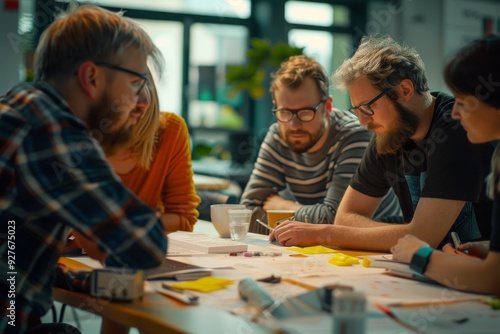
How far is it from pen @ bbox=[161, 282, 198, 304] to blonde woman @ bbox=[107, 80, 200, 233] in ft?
3.39

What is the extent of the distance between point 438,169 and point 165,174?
1.09 metres

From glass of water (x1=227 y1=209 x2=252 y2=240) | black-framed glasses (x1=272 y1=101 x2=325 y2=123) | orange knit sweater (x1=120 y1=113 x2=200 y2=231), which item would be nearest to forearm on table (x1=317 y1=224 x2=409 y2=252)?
glass of water (x1=227 y1=209 x2=252 y2=240)

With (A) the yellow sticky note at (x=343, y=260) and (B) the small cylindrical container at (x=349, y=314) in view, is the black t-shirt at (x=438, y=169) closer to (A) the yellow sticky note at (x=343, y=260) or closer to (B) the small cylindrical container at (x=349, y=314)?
(A) the yellow sticky note at (x=343, y=260)

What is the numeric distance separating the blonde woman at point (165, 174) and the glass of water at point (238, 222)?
0.88 ft

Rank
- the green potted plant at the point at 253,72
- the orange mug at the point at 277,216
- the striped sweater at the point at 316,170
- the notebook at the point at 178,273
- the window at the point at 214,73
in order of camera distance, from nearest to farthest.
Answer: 1. the notebook at the point at 178,273
2. the orange mug at the point at 277,216
3. the striped sweater at the point at 316,170
4. the green potted plant at the point at 253,72
5. the window at the point at 214,73

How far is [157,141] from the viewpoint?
9.51 feet

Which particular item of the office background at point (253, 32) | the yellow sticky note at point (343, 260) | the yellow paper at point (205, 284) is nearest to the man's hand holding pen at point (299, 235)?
the yellow sticky note at point (343, 260)

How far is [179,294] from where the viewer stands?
5.68 ft

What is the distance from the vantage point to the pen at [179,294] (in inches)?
66.0

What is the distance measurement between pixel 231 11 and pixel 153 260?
27.5 feet

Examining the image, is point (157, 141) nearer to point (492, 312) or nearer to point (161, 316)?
point (161, 316)

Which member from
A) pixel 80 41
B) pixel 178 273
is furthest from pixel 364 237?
pixel 80 41

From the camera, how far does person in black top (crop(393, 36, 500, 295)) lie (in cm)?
179

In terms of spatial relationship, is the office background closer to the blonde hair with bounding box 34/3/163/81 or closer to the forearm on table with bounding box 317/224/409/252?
the forearm on table with bounding box 317/224/409/252
